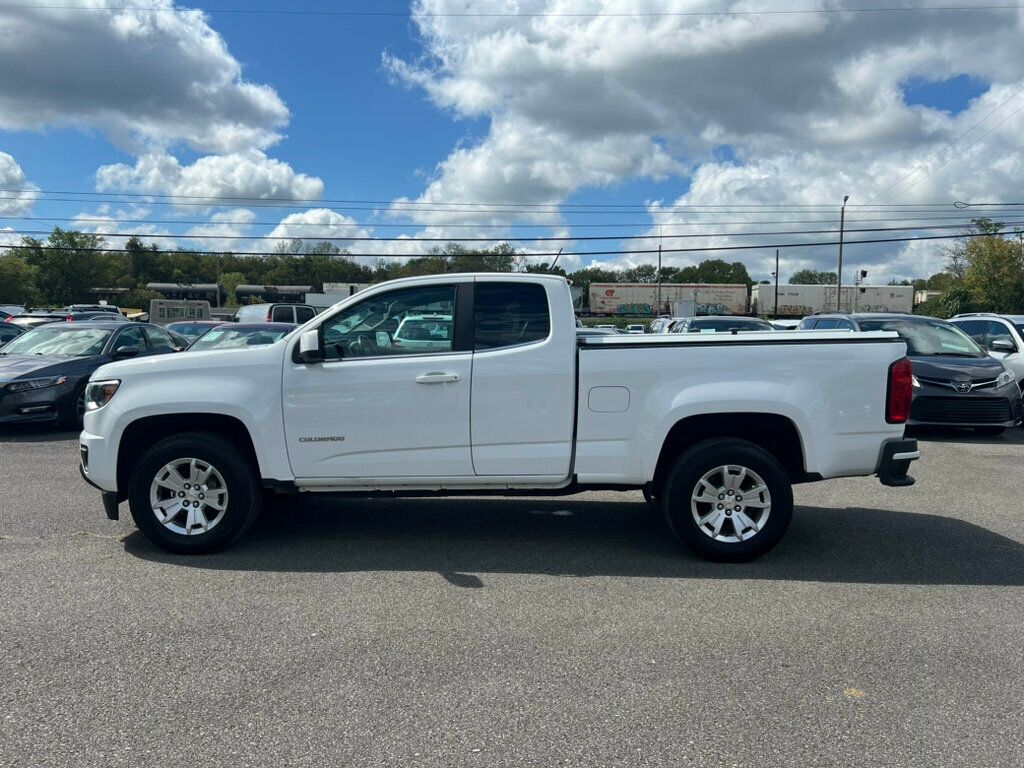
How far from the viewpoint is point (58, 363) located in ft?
37.0

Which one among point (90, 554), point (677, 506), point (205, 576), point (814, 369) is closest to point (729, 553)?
point (677, 506)

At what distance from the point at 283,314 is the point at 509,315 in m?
20.3

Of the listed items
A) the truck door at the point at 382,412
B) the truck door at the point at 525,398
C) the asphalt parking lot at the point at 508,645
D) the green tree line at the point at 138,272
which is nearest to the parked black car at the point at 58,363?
the asphalt parking lot at the point at 508,645

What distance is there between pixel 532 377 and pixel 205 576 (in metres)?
2.54

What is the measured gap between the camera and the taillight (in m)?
5.41

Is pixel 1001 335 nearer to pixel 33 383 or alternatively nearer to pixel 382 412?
pixel 382 412

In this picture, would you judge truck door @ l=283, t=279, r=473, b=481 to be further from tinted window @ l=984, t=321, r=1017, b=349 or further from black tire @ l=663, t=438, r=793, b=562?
tinted window @ l=984, t=321, r=1017, b=349

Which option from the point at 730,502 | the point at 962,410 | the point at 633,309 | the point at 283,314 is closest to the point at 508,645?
the point at 730,502

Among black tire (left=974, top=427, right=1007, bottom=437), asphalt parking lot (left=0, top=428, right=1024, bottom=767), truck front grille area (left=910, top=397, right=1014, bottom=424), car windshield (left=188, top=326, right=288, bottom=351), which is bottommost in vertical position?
asphalt parking lot (left=0, top=428, right=1024, bottom=767)

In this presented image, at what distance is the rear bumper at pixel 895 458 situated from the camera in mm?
5406

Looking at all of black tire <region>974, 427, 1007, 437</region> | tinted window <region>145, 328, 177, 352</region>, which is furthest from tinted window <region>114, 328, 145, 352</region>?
black tire <region>974, 427, 1007, 437</region>

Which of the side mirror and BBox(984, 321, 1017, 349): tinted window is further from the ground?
BBox(984, 321, 1017, 349): tinted window

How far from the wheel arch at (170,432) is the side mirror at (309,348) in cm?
64

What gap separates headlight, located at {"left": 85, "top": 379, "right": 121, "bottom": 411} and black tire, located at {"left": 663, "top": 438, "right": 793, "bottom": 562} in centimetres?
397
